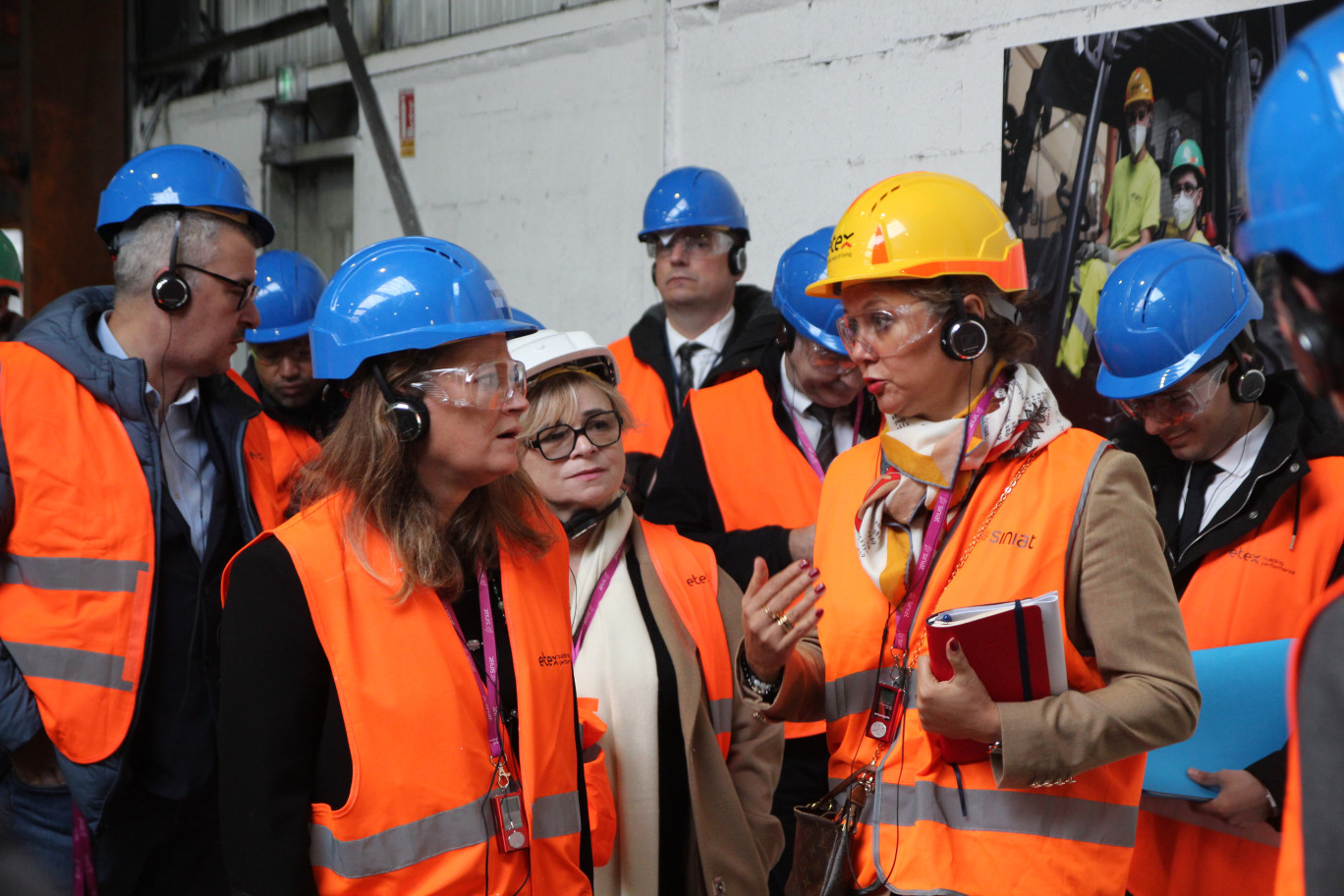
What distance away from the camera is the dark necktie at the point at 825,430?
143 inches

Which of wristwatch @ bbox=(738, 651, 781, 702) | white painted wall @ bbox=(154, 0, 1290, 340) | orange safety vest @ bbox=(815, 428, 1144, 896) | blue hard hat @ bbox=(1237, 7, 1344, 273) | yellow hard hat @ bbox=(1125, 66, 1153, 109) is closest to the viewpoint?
blue hard hat @ bbox=(1237, 7, 1344, 273)

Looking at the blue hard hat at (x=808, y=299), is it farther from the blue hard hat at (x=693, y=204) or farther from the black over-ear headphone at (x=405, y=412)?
the black over-ear headphone at (x=405, y=412)

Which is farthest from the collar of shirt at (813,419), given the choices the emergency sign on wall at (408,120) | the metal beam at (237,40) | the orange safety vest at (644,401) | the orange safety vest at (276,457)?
the metal beam at (237,40)

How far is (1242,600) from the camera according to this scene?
2.55 metres

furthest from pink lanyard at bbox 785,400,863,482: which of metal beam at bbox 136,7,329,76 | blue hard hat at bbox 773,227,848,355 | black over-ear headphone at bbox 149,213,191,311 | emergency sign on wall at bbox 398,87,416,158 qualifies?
metal beam at bbox 136,7,329,76

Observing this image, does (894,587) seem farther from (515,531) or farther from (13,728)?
(13,728)

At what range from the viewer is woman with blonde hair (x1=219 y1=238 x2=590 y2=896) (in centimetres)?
175

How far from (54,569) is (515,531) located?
3.74 feet

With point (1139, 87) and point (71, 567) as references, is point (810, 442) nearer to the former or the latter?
point (1139, 87)

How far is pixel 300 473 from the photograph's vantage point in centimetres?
207

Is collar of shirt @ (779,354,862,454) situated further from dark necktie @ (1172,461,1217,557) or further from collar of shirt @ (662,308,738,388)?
dark necktie @ (1172,461,1217,557)

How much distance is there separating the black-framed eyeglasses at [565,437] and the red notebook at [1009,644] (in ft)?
3.96

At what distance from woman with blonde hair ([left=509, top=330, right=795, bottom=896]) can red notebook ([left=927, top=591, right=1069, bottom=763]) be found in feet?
2.91

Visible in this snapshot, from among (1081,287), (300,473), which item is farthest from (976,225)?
(1081,287)
